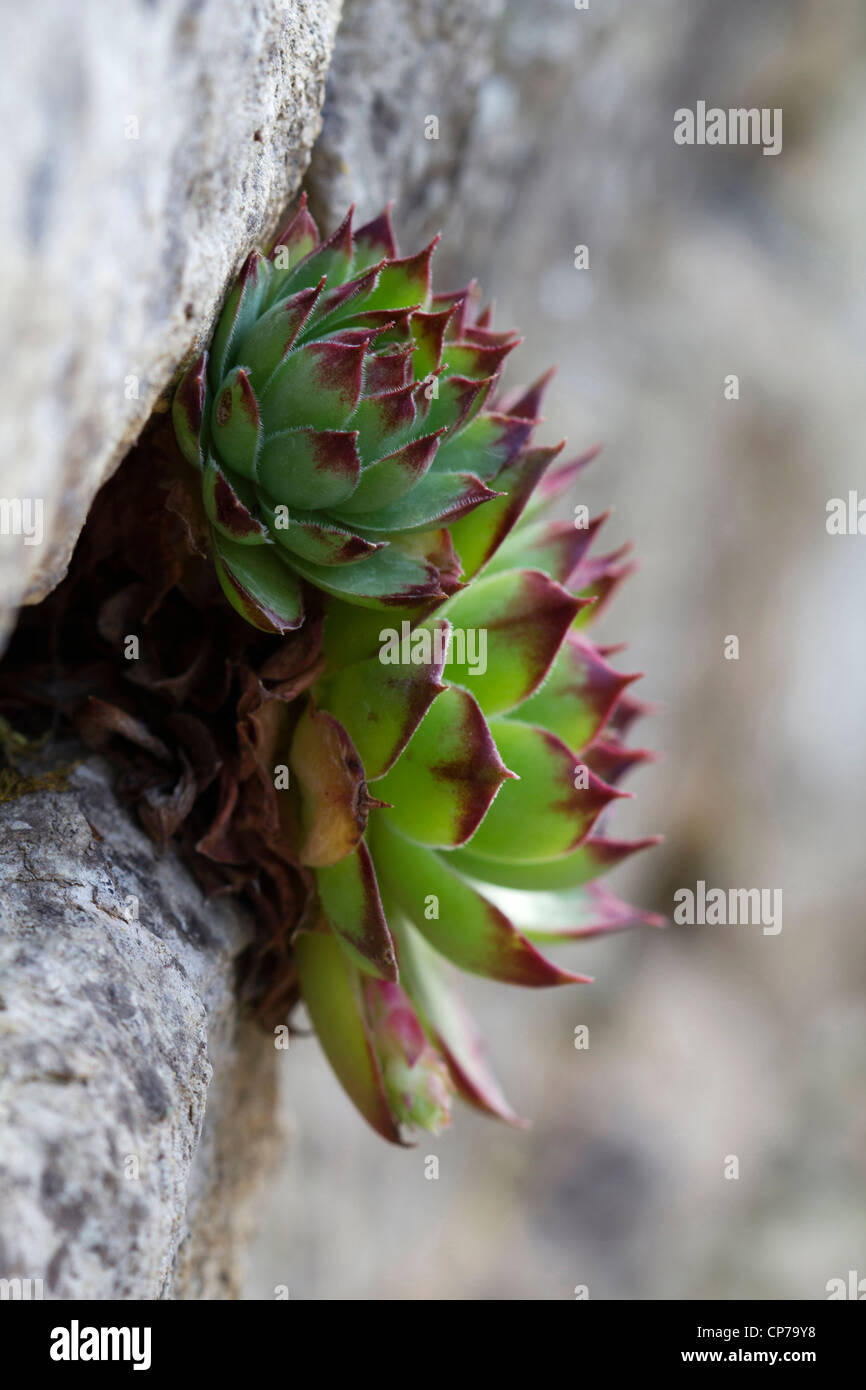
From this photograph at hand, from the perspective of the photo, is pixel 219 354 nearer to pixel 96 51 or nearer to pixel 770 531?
pixel 96 51

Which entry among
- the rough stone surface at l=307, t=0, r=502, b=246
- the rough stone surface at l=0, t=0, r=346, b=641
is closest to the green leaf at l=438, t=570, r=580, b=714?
the rough stone surface at l=0, t=0, r=346, b=641

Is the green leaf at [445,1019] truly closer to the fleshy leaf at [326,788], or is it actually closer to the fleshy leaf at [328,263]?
the fleshy leaf at [326,788]

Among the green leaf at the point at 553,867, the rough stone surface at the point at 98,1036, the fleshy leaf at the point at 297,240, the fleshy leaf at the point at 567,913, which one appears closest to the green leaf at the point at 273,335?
the fleshy leaf at the point at 297,240

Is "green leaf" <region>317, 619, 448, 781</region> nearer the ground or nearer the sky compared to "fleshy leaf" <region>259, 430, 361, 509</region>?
nearer the ground

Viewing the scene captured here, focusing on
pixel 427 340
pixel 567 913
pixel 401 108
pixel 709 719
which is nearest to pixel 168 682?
pixel 427 340

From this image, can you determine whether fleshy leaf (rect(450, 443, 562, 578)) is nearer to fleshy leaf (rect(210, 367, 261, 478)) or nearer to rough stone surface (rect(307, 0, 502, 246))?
fleshy leaf (rect(210, 367, 261, 478))

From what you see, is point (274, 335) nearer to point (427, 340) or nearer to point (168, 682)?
point (427, 340)
